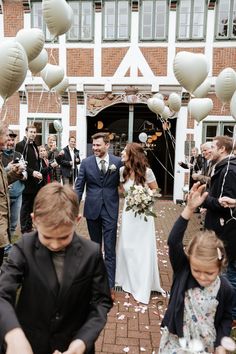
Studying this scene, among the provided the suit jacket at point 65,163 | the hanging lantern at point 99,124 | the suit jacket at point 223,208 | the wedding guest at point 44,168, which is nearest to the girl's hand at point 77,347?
the suit jacket at point 223,208

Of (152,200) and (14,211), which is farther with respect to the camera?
(14,211)

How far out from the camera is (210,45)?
9.71 meters

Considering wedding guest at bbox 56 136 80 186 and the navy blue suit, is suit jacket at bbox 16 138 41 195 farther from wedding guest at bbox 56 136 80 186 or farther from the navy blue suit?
wedding guest at bbox 56 136 80 186

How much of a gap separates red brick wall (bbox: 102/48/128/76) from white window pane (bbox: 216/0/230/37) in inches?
107

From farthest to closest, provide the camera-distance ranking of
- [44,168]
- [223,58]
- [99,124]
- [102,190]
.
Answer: [99,124], [223,58], [44,168], [102,190]

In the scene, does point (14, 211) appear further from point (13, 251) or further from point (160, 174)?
point (160, 174)

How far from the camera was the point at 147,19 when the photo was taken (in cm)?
983

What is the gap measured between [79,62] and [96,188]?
724 centimetres

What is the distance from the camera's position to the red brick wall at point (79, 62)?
397 inches

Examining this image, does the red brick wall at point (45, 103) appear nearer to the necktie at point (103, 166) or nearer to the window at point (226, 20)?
the window at point (226, 20)

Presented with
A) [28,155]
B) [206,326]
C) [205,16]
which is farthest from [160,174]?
[206,326]

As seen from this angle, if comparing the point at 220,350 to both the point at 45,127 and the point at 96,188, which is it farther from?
the point at 45,127

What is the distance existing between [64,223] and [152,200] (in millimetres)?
2590

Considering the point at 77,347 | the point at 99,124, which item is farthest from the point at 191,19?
the point at 77,347
